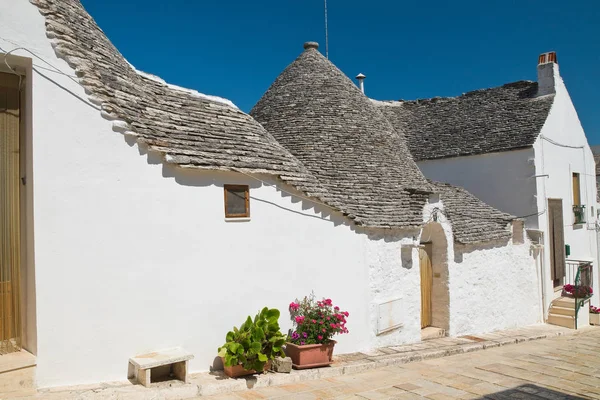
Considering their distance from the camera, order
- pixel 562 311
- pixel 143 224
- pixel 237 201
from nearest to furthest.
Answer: pixel 143 224
pixel 237 201
pixel 562 311

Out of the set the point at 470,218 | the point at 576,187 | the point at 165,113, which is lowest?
the point at 470,218

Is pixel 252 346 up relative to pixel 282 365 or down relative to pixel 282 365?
up

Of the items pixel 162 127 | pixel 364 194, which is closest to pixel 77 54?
pixel 162 127

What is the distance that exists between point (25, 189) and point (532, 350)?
9.51 meters

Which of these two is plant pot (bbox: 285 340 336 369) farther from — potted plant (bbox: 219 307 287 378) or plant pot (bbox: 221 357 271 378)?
plant pot (bbox: 221 357 271 378)

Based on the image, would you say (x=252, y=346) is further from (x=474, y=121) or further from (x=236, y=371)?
(x=474, y=121)

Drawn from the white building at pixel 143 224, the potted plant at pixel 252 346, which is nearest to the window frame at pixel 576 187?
the white building at pixel 143 224

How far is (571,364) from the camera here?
8.27 metres

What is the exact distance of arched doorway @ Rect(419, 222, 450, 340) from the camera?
36.4 ft

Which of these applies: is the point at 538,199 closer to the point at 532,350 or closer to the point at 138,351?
the point at 532,350

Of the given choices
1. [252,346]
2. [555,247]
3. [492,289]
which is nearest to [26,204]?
[252,346]

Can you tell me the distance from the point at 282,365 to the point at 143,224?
271 centimetres

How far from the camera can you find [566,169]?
16.8 metres

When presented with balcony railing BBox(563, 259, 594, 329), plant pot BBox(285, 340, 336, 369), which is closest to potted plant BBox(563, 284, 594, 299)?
balcony railing BBox(563, 259, 594, 329)
